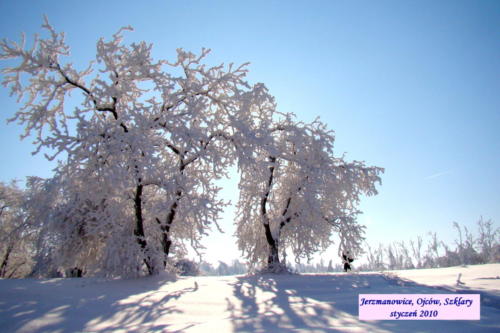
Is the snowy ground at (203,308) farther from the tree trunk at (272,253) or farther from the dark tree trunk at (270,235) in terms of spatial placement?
the dark tree trunk at (270,235)

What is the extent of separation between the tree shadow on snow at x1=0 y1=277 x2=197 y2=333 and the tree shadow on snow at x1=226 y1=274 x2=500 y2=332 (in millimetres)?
1117

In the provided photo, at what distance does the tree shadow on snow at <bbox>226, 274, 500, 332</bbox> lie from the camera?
3.45m

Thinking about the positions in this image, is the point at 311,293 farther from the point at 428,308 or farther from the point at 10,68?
the point at 10,68

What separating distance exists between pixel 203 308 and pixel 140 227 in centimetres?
481

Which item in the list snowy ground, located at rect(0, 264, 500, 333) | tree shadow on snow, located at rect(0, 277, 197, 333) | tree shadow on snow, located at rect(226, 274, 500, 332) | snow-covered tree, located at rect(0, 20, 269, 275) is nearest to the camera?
tree shadow on snow, located at rect(226, 274, 500, 332)

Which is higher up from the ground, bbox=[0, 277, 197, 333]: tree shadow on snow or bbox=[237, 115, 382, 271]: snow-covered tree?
bbox=[237, 115, 382, 271]: snow-covered tree

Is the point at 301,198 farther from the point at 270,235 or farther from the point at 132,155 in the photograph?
the point at 132,155

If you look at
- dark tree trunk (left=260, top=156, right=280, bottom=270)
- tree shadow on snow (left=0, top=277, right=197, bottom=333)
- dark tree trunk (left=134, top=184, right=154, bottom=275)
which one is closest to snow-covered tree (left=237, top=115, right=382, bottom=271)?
dark tree trunk (left=260, top=156, right=280, bottom=270)

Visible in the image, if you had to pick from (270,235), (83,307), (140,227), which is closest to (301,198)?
(270,235)

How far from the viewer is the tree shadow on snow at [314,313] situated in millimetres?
3447

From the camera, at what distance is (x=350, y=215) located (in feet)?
41.4

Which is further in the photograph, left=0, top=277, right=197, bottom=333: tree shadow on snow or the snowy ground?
left=0, top=277, right=197, bottom=333: tree shadow on snow

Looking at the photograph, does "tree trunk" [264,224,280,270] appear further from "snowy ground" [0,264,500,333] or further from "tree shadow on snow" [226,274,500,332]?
"tree shadow on snow" [226,274,500,332]

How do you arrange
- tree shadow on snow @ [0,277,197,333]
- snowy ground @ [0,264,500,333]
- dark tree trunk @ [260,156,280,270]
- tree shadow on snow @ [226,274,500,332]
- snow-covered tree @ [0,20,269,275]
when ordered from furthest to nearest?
dark tree trunk @ [260,156,280,270], snow-covered tree @ [0,20,269,275], tree shadow on snow @ [0,277,197,333], snowy ground @ [0,264,500,333], tree shadow on snow @ [226,274,500,332]
